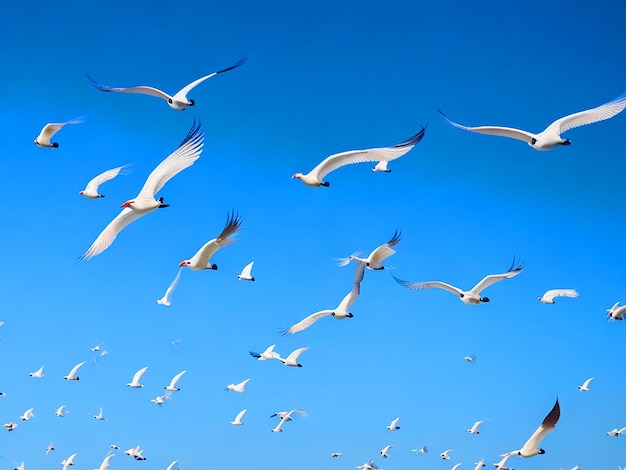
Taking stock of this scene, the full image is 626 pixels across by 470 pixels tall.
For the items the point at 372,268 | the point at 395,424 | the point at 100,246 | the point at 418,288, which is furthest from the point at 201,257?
the point at 395,424

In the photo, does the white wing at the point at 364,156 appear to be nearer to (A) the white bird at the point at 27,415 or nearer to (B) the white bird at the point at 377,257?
(B) the white bird at the point at 377,257

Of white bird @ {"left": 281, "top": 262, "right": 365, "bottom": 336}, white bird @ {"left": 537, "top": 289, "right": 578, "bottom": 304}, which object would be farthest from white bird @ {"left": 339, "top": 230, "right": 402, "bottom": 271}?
white bird @ {"left": 537, "top": 289, "right": 578, "bottom": 304}

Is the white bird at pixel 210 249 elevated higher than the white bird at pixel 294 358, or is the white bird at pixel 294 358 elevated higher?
the white bird at pixel 294 358

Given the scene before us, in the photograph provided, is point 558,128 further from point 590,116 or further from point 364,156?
point 364,156

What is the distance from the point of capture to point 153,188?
2105cm

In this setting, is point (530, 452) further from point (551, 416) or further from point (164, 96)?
point (164, 96)

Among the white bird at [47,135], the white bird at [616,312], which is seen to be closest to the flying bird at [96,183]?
the white bird at [47,135]

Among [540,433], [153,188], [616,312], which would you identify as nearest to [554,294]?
[616,312]

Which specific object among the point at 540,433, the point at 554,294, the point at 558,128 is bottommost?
the point at 540,433

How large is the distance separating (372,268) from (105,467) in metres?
21.7

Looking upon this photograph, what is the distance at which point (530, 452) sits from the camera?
82.1 ft

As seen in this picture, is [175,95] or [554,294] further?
[554,294]

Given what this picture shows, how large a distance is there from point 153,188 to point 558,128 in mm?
9131

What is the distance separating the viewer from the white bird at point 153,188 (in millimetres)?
20406
